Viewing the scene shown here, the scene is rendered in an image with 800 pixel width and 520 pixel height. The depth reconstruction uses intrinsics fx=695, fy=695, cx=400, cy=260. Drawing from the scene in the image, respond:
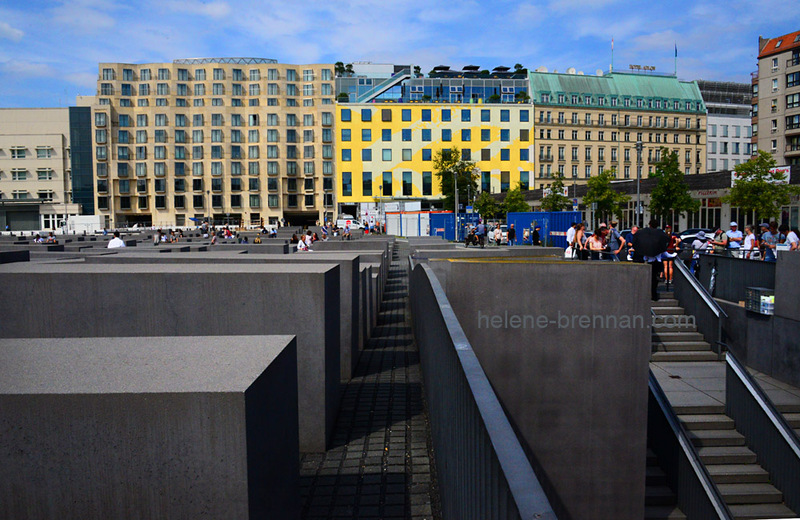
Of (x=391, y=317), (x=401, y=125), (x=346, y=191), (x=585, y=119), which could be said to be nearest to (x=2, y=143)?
(x=346, y=191)

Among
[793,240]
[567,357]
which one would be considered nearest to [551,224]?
[793,240]

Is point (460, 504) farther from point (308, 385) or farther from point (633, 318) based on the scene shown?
point (633, 318)

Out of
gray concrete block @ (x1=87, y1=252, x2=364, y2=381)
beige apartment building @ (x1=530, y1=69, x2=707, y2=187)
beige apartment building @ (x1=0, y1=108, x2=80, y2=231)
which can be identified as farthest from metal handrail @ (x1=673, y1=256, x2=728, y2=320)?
beige apartment building @ (x1=0, y1=108, x2=80, y2=231)

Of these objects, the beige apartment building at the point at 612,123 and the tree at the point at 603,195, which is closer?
the tree at the point at 603,195

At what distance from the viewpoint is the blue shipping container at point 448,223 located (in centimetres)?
5075

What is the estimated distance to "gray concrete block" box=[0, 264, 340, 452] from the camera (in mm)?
7004

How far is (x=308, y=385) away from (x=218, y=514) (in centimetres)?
390

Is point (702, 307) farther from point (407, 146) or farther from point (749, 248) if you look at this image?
point (407, 146)

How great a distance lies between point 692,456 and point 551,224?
2209cm

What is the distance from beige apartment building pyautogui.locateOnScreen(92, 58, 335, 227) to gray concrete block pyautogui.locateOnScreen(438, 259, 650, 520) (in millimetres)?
87811

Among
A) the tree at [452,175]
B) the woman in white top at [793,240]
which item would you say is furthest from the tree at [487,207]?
the woman in white top at [793,240]

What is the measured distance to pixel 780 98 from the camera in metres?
70.1

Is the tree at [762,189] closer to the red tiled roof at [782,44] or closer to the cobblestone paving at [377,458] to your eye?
the cobblestone paving at [377,458]

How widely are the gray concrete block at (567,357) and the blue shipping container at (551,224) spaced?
805 inches
